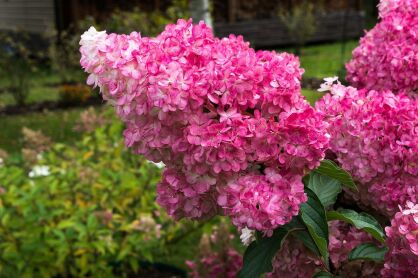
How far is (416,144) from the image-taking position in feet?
5.18

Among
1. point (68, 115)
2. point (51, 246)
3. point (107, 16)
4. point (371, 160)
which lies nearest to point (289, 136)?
point (371, 160)

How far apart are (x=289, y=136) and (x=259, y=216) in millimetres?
158

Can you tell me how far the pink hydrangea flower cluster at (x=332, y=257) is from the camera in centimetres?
167

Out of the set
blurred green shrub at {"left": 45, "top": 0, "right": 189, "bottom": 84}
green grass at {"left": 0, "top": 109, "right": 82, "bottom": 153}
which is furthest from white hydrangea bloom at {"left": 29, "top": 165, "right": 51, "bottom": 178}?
blurred green shrub at {"left": 45, "top": 0, "right": 189, "bottom": 84}

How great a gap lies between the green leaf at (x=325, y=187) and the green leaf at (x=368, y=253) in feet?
0.43

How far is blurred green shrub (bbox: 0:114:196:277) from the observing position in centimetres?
358

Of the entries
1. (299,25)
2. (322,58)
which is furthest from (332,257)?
(299,25)

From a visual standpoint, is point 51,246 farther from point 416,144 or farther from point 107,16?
point 107,16

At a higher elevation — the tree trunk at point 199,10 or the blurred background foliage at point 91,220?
the tree trunk at point 199,10

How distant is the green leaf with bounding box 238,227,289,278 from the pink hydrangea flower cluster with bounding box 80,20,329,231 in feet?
0.57

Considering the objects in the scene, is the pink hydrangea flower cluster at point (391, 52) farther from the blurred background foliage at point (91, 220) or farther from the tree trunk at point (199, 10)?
the tree trunk at point (199, 10)

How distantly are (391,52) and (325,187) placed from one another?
1.51 ft

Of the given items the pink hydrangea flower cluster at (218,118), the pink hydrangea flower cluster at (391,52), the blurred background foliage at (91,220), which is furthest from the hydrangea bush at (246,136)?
the blurred background foliage at (91,220)

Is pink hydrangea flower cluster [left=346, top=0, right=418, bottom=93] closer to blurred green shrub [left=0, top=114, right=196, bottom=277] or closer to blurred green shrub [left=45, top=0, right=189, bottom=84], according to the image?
blurred green shrub [left=0, top=114, right=196, bottom=277]
